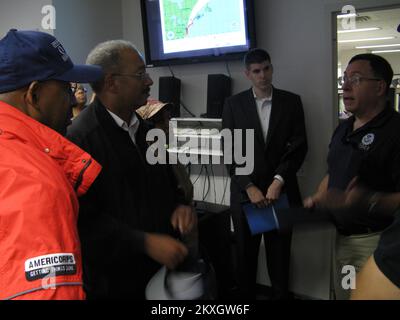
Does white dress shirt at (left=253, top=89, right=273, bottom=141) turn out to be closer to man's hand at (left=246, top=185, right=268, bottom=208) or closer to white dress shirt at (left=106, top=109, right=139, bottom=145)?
man's hand at (left=246, top=185, right=268, bottom=208)

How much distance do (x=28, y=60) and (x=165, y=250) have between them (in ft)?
2.46

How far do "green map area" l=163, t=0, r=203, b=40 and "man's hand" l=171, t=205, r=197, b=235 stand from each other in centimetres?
197

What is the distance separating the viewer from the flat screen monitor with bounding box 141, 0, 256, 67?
285cm

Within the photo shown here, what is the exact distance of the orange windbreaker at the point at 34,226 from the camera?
688mm

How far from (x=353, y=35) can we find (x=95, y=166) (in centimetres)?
843

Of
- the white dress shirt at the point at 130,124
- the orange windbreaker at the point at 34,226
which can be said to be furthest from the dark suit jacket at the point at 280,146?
the orange windbreaker at the point at 34,226

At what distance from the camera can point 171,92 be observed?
3.23m

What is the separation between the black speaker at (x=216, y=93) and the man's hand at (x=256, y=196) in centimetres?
78

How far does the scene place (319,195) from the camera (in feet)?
6.25

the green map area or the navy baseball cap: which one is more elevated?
the green map area

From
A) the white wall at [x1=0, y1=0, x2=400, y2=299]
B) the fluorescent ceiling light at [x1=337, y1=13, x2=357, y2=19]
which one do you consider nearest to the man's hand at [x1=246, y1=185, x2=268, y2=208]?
the white wall at [x1=0, y1=0, x2=400, y2=299]

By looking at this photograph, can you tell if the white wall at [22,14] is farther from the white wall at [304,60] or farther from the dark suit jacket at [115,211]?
the dark suit jacket at [115,211]
